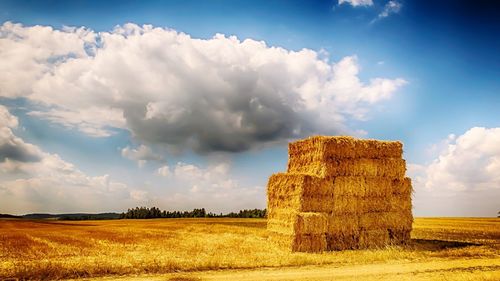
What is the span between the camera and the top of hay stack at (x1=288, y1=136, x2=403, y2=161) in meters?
19.4

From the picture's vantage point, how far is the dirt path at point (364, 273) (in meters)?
11.1

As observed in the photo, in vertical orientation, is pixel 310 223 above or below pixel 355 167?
below

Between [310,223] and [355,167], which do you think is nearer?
[310,223]

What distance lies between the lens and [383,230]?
19.9 metres

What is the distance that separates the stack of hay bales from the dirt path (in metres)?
5.09

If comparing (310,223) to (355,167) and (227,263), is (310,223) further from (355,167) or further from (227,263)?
(227,263)

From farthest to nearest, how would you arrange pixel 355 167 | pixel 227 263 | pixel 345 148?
pixel 355 167 → pixel 345 148 → pixel 227 263

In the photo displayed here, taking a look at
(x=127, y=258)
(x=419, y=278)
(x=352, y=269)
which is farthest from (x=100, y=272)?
(x=419, y=278)

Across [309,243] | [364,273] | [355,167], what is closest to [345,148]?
[355,167]

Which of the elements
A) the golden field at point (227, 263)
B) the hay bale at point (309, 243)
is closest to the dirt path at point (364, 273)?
the golden field at point (227, 263)

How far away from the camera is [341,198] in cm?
1934

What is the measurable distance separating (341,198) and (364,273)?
24.6ft

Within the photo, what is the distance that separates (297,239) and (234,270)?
20.4 ft

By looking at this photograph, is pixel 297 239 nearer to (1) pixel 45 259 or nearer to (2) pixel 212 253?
(2) pixel 212 253
